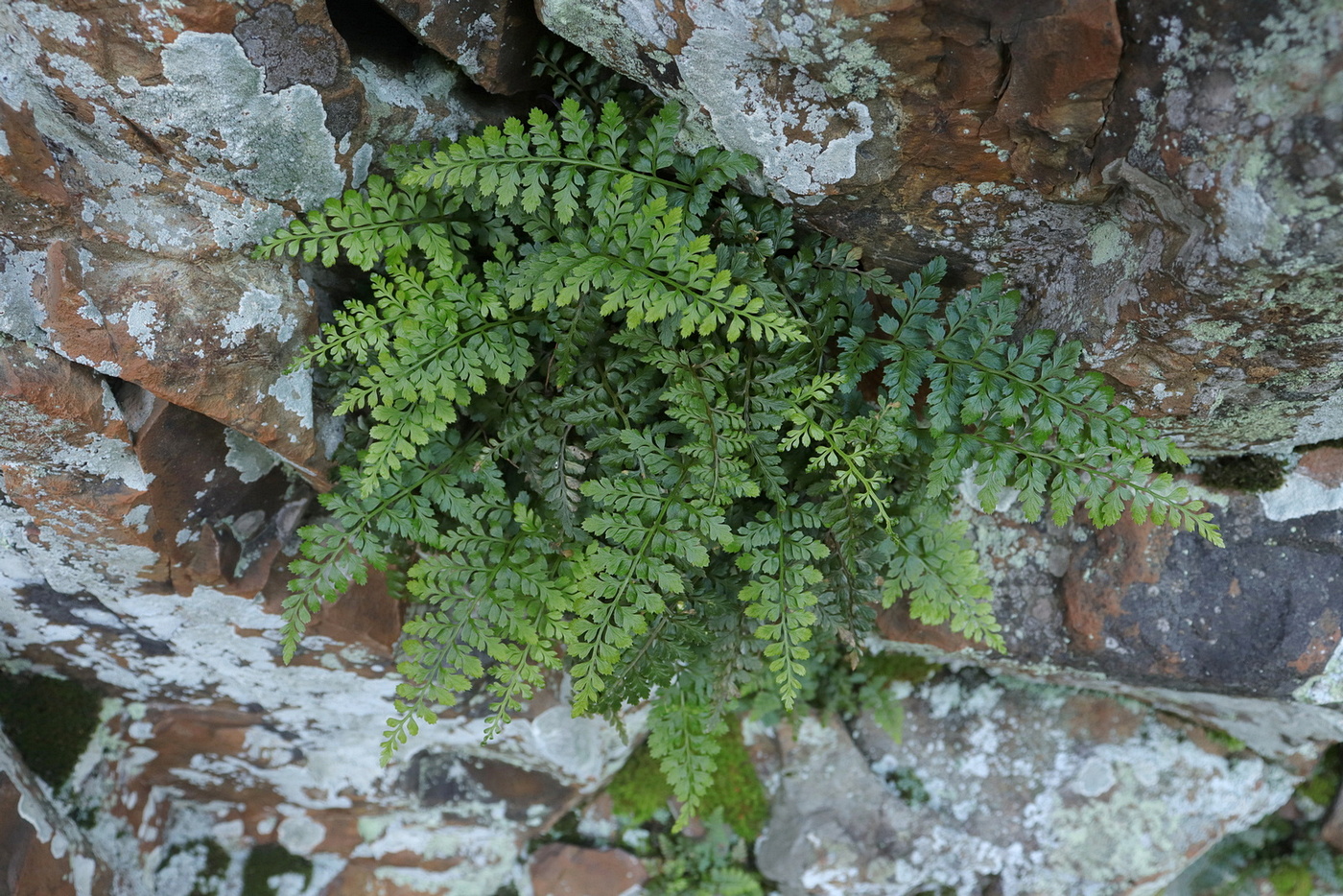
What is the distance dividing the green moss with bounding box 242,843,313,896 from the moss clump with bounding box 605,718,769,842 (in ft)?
6.63

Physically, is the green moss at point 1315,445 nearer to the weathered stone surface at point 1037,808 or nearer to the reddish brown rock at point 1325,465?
the reddish brown rock at point 1325,465

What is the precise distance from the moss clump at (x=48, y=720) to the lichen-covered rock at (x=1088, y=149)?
4266 mm

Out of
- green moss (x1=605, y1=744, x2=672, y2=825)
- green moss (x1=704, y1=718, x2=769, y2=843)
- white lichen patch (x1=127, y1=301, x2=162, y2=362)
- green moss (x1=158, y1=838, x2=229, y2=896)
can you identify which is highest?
white lichen patch (x1=127, y1=301, x2=162, y2=362)

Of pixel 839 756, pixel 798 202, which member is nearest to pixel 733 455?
pixel 798 202

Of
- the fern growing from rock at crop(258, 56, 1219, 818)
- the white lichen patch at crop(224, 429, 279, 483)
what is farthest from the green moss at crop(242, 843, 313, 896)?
the white lichen patch at crop(224, 429, 279, 483)

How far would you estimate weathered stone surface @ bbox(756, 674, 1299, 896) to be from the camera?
4.79 m

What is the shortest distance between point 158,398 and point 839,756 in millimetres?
4038

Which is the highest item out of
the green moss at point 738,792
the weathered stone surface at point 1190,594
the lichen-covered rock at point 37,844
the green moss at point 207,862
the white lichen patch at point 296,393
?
the weathered stone surface at point 1190,594

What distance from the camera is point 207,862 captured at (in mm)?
5199

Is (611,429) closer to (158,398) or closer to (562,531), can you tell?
(562,531)

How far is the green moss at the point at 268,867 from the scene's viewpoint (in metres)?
5.20

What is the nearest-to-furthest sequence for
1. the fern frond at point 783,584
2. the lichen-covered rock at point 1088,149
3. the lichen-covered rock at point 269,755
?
the lichen-covered rock at point 1088,149 → the fern frond at point 783,584 → the lichen-covered rock at point 269,755

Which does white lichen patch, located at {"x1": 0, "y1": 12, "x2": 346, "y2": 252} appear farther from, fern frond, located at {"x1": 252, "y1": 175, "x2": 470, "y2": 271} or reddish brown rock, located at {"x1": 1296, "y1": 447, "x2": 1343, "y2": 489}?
reddish brown rock, located at {"x1": 1296, "y1": 447, "x2": 1343, "y2": 489}

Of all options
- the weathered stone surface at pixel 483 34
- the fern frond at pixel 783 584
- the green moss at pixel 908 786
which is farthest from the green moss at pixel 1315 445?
the weathered stone surface at pixel 483 34
